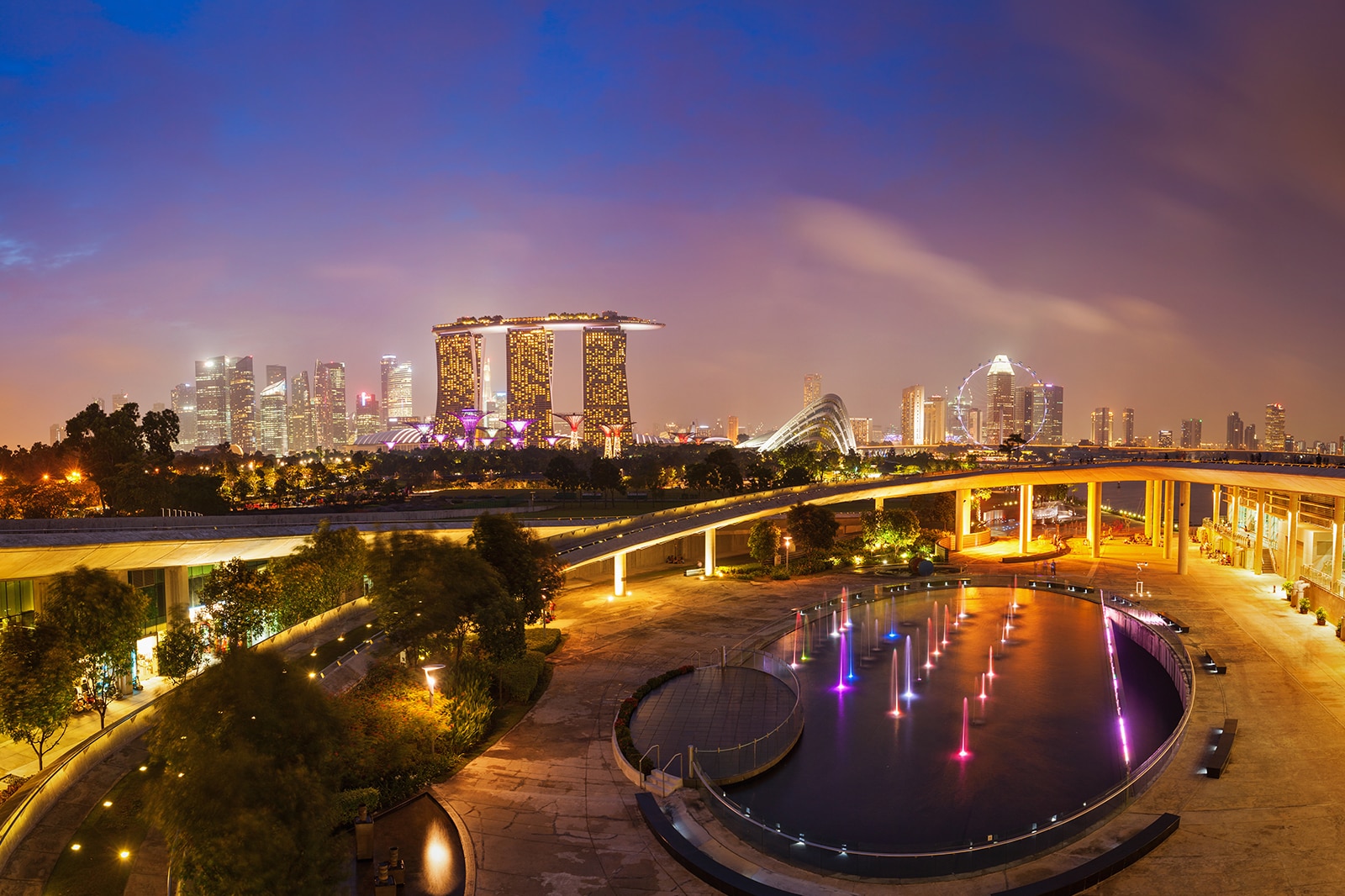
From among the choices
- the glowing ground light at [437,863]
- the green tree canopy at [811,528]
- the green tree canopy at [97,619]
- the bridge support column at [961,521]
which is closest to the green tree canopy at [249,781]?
the glowing ground light at [437,863]

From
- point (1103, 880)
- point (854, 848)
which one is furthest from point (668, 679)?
point (1103, 880)

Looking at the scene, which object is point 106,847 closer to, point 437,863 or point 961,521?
point 437,863

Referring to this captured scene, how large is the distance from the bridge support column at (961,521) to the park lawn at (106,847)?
46848mm

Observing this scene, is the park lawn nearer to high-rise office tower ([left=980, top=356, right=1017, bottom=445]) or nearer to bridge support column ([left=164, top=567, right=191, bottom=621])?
bridge support column ([left=164, top=567, right=191, bottom=621])

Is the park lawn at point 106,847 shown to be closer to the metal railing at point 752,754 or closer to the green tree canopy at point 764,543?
the metal railing at point 752,754

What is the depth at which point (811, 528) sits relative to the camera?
141 feet

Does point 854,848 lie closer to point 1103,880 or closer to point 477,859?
point 1103,880

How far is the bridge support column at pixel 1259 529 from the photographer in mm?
39125

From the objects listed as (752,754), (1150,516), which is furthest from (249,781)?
(1150,516)

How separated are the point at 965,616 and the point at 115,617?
1161 inches

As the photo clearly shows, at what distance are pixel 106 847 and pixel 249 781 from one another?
5864 millimetres

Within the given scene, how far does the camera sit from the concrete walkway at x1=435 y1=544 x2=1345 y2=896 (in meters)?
12.5

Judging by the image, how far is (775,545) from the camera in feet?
143

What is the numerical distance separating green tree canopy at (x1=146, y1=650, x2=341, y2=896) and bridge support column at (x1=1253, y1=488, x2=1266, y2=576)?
42994mm
